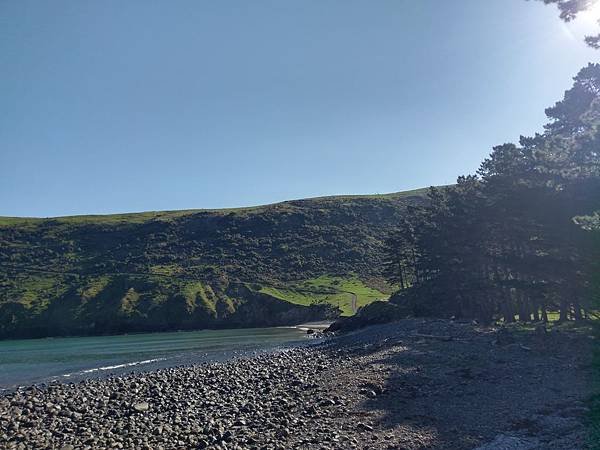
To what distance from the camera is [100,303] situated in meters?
122

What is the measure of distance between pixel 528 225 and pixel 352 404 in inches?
948

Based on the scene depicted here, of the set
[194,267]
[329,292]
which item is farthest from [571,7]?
[194,267]

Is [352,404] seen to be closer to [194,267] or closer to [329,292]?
[329,292]

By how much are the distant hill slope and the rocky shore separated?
7272 cm

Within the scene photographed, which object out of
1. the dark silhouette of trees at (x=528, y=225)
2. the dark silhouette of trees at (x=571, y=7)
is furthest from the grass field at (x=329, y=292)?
the dark silhouette of trees at (x=571, y=7)

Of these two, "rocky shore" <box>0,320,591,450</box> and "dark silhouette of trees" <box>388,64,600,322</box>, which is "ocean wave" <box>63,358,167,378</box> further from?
"dark silhouette of trees" <box>388,64,600,322</box>

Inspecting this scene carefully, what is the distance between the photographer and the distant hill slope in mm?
114688

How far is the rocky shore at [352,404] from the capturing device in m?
16.3

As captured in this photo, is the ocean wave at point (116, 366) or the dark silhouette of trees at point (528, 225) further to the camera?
the ocean wave at point (116, 366)

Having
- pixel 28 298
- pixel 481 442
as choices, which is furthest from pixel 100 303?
pixel 481 442

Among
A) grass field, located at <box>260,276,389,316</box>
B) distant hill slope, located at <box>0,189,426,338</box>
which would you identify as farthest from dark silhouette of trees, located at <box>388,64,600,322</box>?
grass field, located at <box>260,276,389,316</box>

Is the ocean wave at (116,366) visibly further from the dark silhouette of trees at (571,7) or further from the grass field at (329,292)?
the grass field at (329,292)

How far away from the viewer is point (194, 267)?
143m

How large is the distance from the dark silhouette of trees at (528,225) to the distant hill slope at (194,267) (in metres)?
45.2
